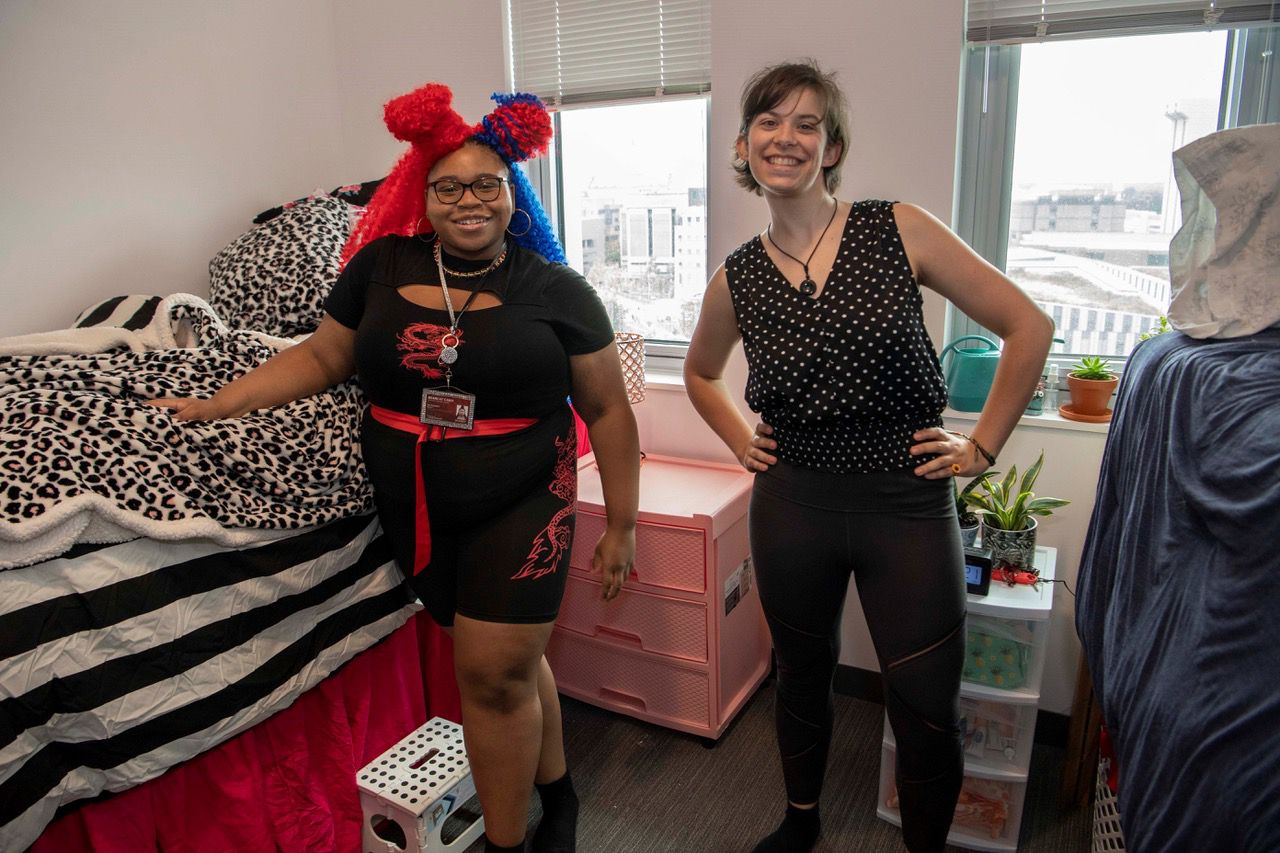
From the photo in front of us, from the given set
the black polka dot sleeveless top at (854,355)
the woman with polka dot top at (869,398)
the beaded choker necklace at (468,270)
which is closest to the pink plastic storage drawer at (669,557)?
the woman with polka dot top at (869,398)

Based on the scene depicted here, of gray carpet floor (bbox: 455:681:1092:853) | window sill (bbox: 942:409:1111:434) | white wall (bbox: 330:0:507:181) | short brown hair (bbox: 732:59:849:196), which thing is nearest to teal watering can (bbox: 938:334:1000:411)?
window sill (bbox: 942:409:1111:434)

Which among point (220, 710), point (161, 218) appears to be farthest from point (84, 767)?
point (161, 218)

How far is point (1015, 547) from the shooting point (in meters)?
1.86

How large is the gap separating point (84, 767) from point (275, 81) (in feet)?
6.53

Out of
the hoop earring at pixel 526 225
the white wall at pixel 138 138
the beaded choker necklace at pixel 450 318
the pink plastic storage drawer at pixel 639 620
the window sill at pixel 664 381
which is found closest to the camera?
the beaded choker necklace at pixel 450 318

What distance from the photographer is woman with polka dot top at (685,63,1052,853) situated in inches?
55.8

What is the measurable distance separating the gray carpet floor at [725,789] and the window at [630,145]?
3.52 feet

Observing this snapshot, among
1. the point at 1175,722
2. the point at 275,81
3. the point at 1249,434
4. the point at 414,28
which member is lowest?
the point at 1175,722

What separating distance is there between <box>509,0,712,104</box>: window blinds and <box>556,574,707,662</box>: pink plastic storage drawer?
1.34m

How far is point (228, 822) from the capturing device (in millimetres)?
1584

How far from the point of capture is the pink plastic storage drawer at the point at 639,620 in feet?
7.00

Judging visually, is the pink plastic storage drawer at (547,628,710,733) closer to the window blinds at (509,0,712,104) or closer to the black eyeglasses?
the black eyeglasses

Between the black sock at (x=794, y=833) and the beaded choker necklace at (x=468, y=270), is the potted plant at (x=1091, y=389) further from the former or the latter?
the beaded choker necklace at (x=468, y=270)

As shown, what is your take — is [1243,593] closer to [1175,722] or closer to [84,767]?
[1175,722]
